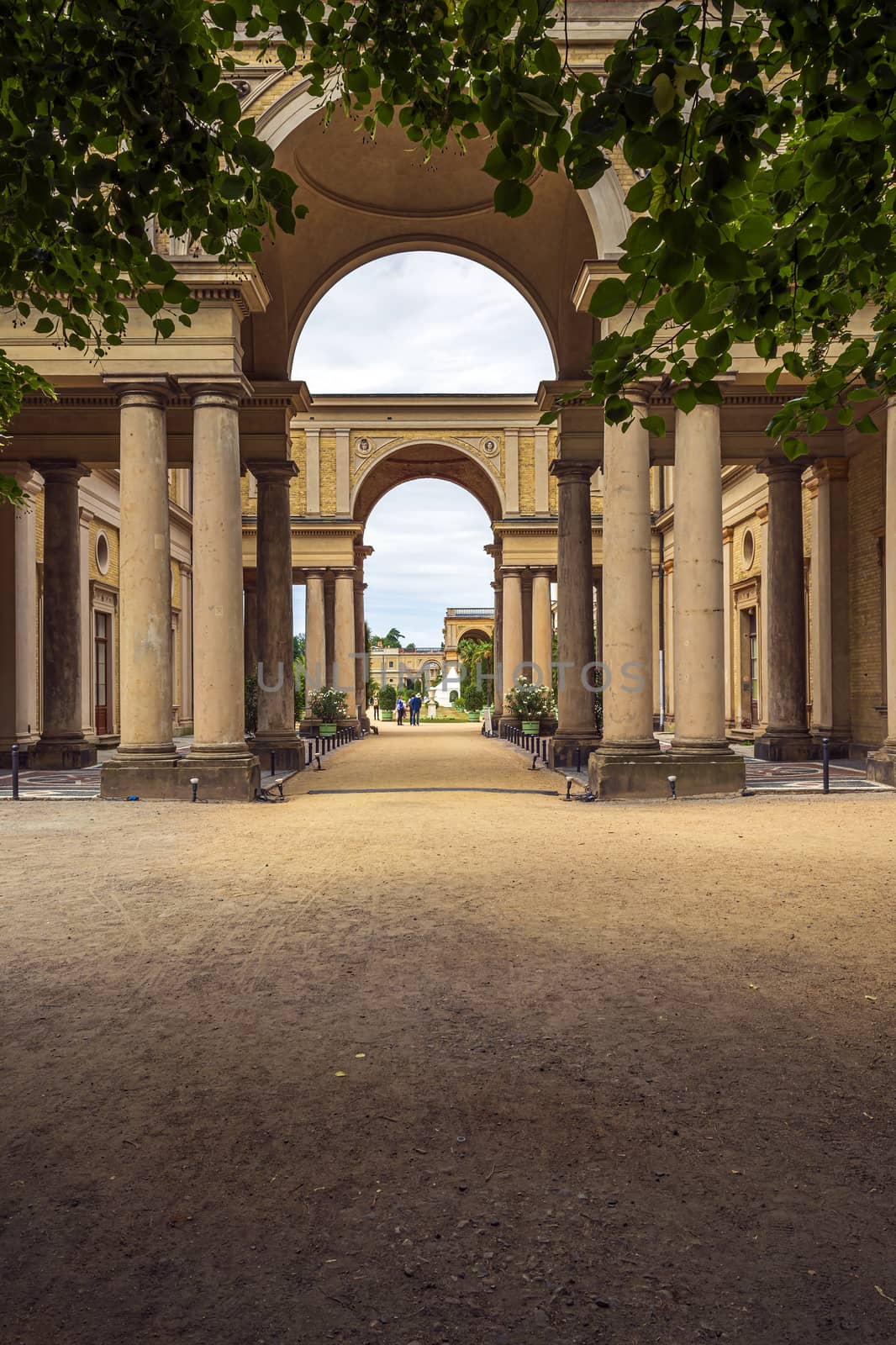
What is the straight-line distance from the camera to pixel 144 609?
13.0 metres

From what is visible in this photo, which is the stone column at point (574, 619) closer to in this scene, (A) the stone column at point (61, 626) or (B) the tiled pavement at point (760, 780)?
(B) the tiled pavement at point (760, 780)

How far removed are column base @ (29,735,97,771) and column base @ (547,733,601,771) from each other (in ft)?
30.9

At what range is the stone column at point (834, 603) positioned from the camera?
65.3 feet

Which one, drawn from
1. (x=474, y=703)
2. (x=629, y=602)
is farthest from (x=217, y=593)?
(x=474, y=703)

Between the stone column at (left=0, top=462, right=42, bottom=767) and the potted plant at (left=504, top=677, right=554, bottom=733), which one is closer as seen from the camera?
the stone column at (left=0, top=462, right=42, bottom=767)

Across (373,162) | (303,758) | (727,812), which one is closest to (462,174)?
(373,162)

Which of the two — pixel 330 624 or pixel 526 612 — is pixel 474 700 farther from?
pixel 330 624

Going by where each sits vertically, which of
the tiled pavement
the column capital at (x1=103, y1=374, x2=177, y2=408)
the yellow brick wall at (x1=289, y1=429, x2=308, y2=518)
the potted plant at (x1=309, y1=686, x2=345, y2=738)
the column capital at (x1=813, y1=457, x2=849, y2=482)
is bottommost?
the tiled pavement

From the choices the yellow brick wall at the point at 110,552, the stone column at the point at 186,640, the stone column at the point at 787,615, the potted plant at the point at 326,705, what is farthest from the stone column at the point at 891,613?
the stone column at the point at 186,640

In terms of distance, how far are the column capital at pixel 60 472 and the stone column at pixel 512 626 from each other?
17169 millimetres

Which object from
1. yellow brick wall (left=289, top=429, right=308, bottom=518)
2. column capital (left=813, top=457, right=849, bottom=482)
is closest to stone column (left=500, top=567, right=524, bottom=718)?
yellow brick wall (left=289, top=429, right=308, bottom=518)

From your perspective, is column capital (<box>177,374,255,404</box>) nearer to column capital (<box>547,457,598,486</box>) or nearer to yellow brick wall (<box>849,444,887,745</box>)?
column capital (<box>547,457,598,486</box>)

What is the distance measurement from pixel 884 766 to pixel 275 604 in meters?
10.9

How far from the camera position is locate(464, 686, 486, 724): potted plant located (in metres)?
58.8
